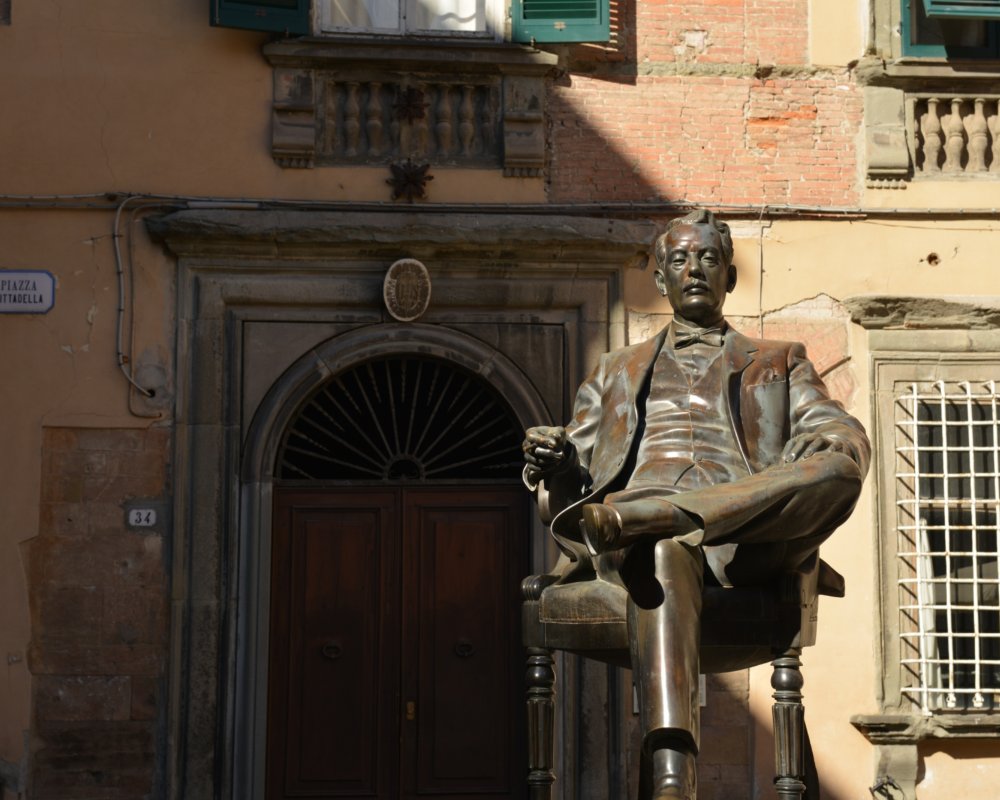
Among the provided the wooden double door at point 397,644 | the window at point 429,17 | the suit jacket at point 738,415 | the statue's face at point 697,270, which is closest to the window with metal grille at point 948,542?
the wooden double door at point 397,644

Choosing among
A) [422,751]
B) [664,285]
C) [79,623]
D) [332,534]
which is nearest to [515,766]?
[422,751]

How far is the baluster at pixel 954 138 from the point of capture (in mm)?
9734

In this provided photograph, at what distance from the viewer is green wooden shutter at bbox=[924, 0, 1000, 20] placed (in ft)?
31.2

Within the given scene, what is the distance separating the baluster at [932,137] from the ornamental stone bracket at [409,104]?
2067 mm

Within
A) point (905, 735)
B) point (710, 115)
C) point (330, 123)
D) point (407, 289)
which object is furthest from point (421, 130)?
point (905, 735)

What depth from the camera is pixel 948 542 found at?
9289 millimetres

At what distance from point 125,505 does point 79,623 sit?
2.08 ft

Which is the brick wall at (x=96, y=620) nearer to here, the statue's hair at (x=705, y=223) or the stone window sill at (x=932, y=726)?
the stone window sill at (x=932, y=726)

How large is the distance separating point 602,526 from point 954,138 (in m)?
5.51

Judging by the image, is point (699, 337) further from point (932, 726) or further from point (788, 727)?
point (932, 726)

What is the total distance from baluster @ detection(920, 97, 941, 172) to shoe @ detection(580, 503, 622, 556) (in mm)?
5339

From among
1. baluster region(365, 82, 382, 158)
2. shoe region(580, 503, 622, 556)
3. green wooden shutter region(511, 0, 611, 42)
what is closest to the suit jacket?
shoe region(580, 503, 622, 556)

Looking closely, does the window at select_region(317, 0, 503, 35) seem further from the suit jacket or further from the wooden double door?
the suit jacket

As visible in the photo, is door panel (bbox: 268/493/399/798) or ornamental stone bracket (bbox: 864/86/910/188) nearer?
door panel (bbox: 268/493/399/798)
